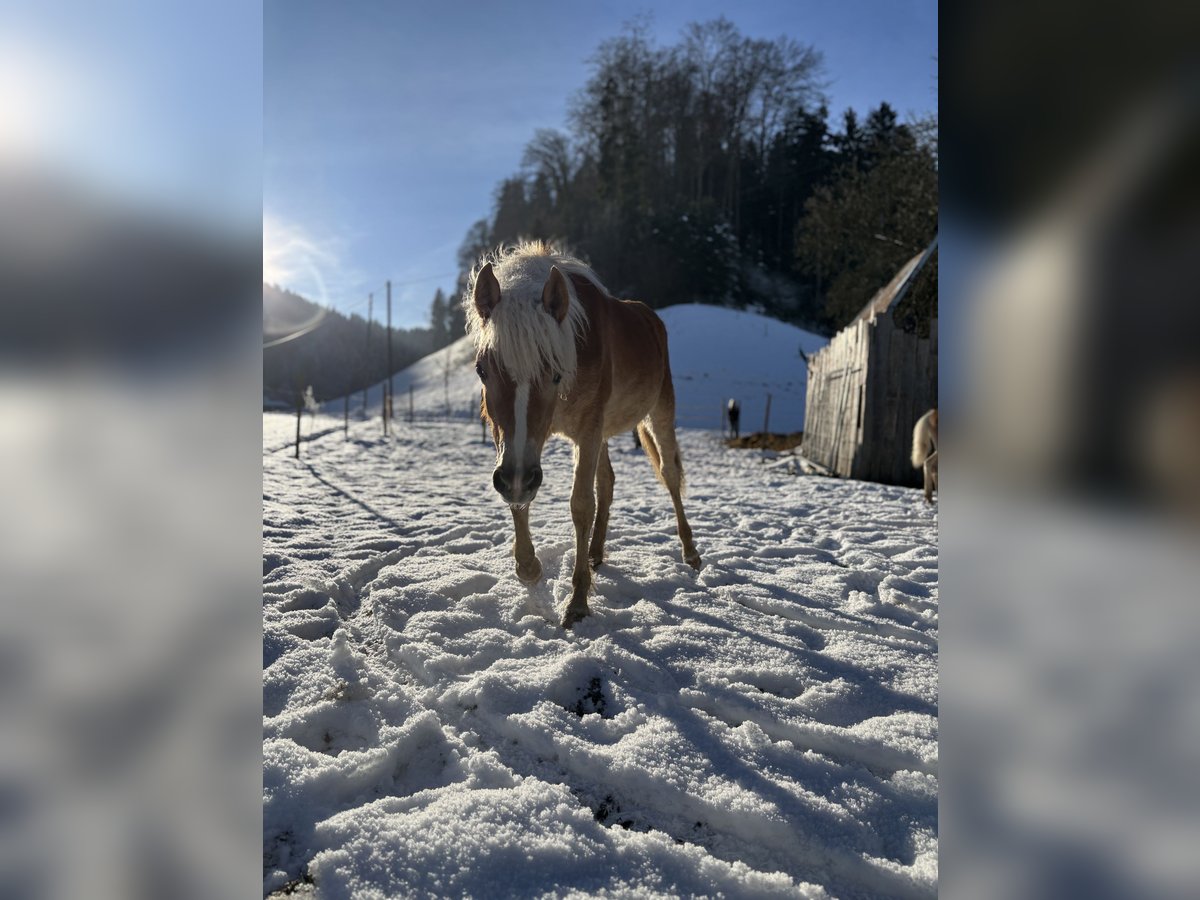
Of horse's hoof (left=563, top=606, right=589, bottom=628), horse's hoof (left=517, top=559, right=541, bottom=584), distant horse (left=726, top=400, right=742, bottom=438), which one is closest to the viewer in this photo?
horse's hoof (left=563, top=606, right=589, bottom=628)

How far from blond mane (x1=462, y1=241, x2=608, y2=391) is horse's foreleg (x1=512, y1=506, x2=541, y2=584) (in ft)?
2.35

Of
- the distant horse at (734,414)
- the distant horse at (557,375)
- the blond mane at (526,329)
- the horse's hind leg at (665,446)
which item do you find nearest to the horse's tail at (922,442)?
the horse's hind leg at (665,446)

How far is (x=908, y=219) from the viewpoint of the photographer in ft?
69.2

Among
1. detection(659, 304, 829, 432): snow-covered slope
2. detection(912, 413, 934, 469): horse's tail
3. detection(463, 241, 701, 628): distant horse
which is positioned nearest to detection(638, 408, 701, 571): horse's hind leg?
detection(463, 241, 701, 628): distant horse

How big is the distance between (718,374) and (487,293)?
24540mm

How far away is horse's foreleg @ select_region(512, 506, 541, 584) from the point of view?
9.74 ft

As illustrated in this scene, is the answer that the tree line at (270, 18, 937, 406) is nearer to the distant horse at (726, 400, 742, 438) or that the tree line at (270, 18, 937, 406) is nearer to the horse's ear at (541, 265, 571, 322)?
the distant horse at (726, 400, 742, 438)

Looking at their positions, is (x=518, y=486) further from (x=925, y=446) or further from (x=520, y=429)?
(x=925, y=446)

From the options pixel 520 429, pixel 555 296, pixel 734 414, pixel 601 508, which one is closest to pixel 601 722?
pixel 520 429
